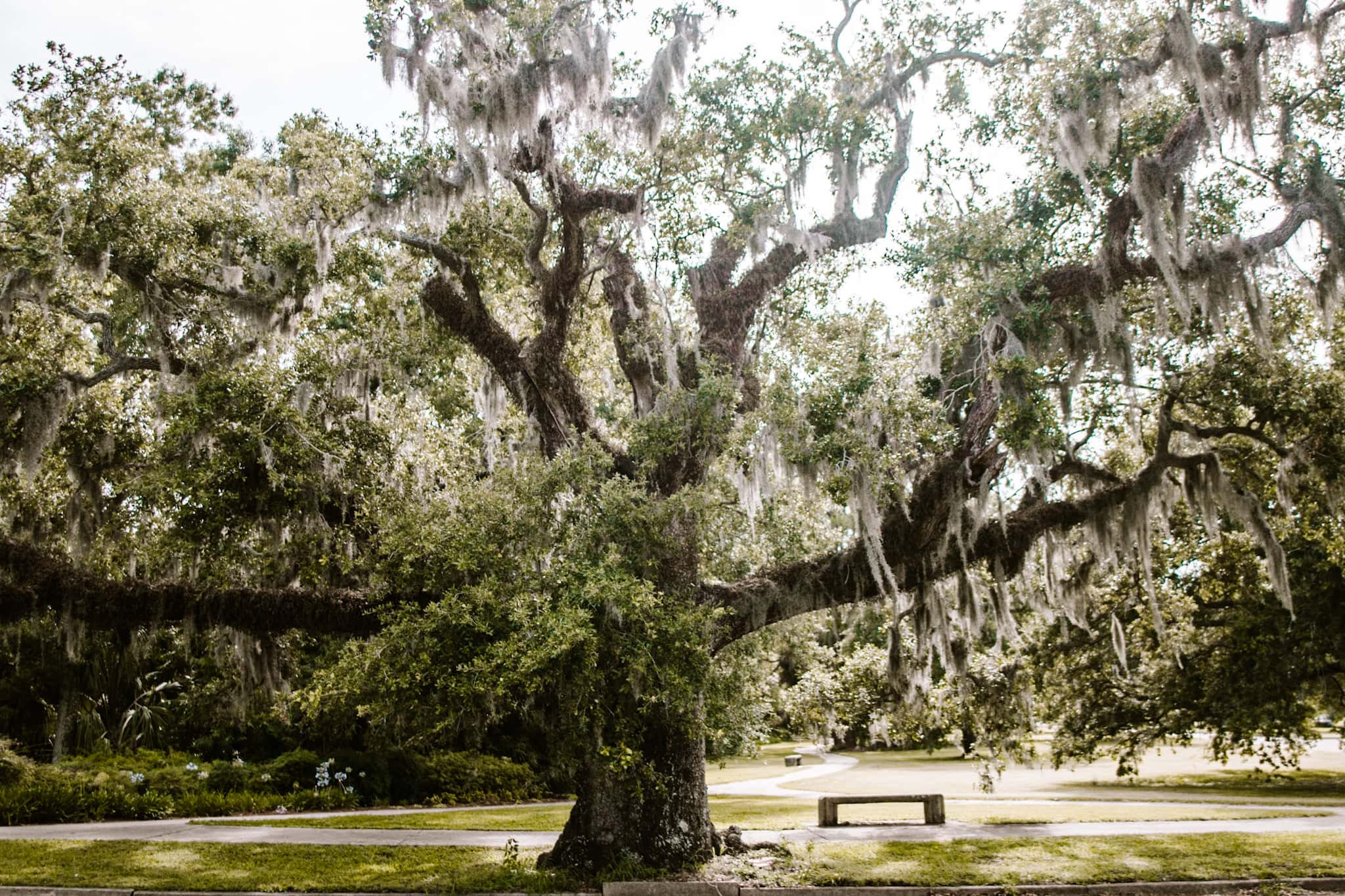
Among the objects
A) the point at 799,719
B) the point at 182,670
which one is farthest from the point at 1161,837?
the point at 182,670

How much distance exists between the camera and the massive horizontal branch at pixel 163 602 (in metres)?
10.8

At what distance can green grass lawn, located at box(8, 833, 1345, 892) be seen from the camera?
8938 millimetres

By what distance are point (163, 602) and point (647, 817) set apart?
5967 mm

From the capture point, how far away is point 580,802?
1028 centimetres

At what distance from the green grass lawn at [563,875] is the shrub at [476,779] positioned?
260 inches

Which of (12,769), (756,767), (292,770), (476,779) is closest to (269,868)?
(12,769)

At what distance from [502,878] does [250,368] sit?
6.34 m

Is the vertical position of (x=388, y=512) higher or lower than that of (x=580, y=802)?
higher

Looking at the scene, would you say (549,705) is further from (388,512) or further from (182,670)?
(182,670)

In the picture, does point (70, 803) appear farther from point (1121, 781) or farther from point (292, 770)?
point (1121, 781)

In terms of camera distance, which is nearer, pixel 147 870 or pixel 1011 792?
pixel 147 870

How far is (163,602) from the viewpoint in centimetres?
1084

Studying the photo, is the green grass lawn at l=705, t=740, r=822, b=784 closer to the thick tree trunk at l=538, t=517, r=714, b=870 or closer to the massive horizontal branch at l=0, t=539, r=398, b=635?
the thick tree trunk at l=538, t=517, r=714, b=870

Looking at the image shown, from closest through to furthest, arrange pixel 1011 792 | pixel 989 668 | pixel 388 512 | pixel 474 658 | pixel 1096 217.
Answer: pixel 474 658 → pixel 388 512 → pixel 1096 217 → pixel 989 668 → pixel 1011 792
